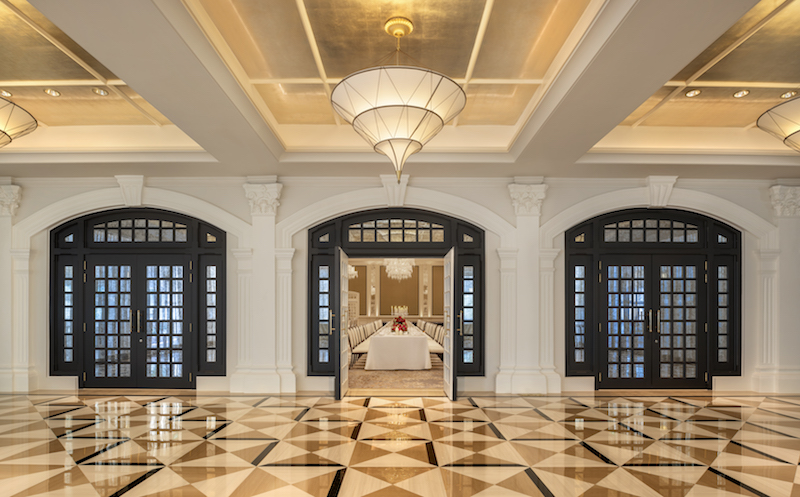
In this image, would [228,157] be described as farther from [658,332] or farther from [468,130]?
[658,332]

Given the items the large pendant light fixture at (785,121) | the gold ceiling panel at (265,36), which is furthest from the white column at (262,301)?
the large pendant light fixture at (785,121)

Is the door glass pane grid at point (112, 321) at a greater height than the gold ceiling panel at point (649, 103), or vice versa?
the gold ceiling panel at point (649, 103)

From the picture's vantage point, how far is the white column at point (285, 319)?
7582 mm

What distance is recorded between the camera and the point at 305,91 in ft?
19.5

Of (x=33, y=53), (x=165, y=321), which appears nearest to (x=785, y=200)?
(x=165, y=321)

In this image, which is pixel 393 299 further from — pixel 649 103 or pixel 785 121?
pixel 785 121

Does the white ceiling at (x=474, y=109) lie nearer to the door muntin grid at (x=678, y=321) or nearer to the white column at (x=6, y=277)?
the white column at (x=6, y=277)

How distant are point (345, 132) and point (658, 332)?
5.48 metres

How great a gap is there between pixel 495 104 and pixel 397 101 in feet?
8.35

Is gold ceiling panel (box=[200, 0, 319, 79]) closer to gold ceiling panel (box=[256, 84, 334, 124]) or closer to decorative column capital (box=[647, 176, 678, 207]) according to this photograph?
gold ceiling panel (box=[256, 84, 334, 124])

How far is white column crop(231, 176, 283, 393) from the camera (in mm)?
7531

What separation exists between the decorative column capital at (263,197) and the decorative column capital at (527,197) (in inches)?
134

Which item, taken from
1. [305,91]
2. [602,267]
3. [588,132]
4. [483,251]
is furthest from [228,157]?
[602,267]

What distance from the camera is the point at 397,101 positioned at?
412 cm
